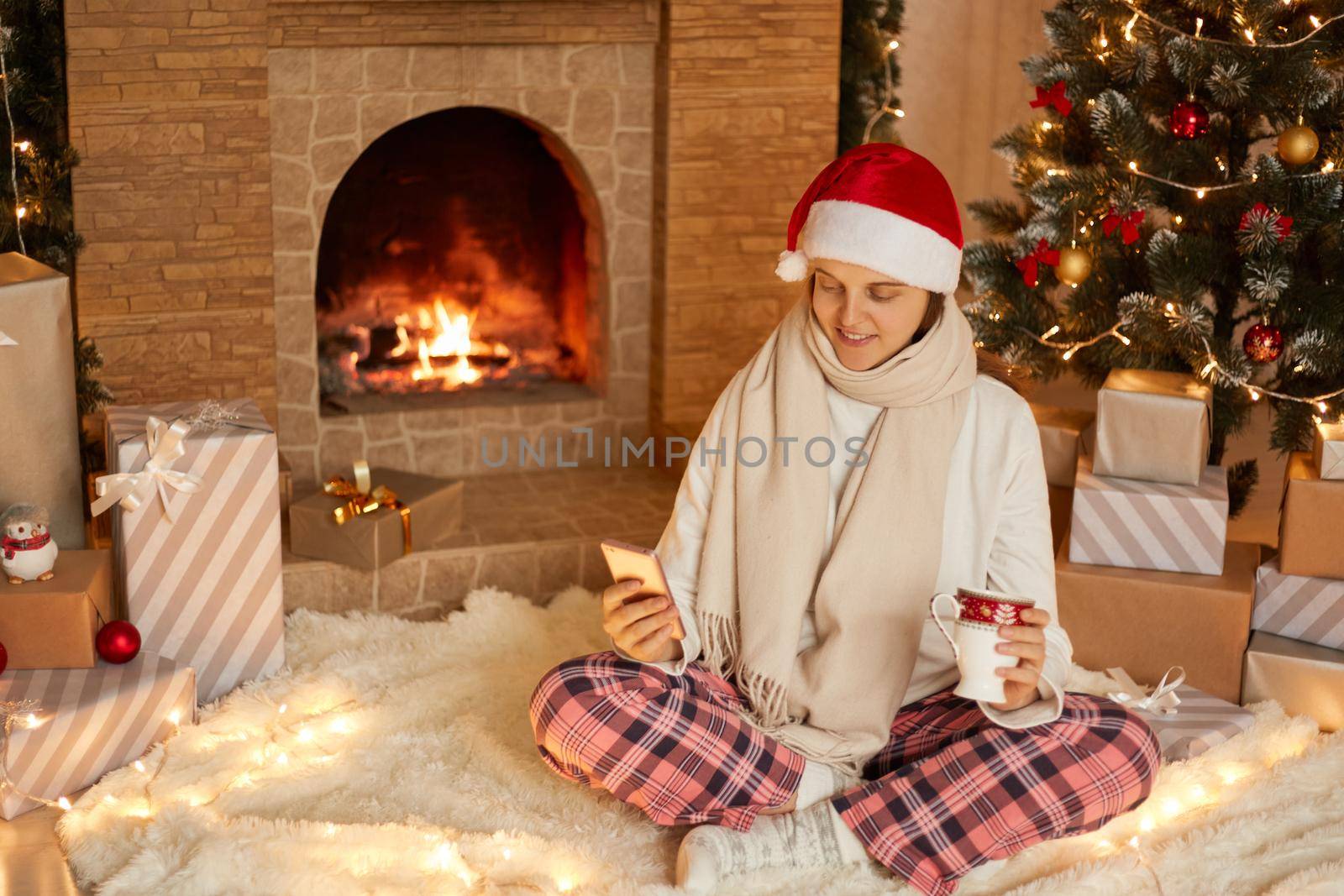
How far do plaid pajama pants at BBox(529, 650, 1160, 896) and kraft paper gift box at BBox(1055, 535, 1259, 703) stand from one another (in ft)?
2.12

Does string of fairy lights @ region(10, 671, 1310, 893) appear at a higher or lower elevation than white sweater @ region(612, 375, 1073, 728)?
lower

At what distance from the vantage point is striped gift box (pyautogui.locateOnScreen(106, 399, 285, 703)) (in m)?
2.37

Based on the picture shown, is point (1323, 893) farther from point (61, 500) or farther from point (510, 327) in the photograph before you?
point (510, 327)

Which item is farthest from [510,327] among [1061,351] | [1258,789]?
[1258,789]

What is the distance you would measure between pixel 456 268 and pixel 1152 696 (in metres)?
1.89

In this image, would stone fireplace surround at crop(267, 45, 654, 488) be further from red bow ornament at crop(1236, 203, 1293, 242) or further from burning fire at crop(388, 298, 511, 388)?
red bow ornament at crop(1236, 203, 1293, 242)

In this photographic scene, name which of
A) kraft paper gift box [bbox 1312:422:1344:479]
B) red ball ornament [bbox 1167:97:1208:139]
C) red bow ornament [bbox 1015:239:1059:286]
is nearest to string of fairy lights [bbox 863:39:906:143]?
red bow ornament [bbox 1015:239:1059:286]

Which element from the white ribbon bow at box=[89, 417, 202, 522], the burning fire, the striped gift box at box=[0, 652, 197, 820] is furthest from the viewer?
the burning fire

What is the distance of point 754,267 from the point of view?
130 inches

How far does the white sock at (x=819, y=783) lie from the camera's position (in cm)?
197

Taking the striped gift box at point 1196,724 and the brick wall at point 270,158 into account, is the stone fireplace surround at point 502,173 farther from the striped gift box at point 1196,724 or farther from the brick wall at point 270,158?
the striped gift box at point 1196,724

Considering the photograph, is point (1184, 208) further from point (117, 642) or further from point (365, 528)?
point (117, 642)

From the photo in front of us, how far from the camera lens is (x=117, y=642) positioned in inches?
88.3

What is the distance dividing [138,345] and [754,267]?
1.32m
